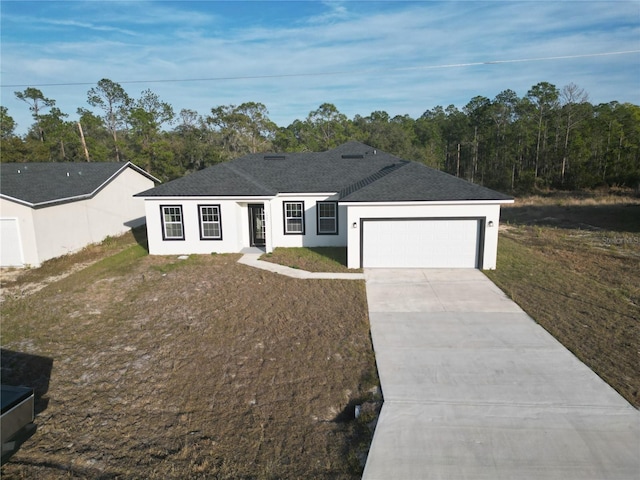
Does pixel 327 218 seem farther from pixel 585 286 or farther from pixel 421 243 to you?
pixel 585 286

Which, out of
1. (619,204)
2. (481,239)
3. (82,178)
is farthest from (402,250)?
(619,204)

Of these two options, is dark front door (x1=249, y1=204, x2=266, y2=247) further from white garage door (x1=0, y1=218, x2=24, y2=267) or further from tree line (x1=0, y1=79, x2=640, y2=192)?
tree line (x1=0, y1=79, x2=640, y2=192)

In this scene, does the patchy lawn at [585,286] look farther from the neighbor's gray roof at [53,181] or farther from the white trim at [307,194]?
the neighbor's gray roof at [53,181]

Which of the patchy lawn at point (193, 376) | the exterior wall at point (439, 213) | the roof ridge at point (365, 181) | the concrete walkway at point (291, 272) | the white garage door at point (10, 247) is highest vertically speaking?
the roof ridge at point (365, 181)

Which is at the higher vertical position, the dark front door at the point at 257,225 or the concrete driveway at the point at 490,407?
the dark front door at the point at 257,225

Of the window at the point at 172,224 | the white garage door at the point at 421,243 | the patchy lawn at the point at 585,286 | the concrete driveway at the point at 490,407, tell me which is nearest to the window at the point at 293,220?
the white garage door at the point at 421,243

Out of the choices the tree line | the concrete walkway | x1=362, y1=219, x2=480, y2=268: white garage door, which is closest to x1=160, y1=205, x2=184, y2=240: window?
the concrete walkway
